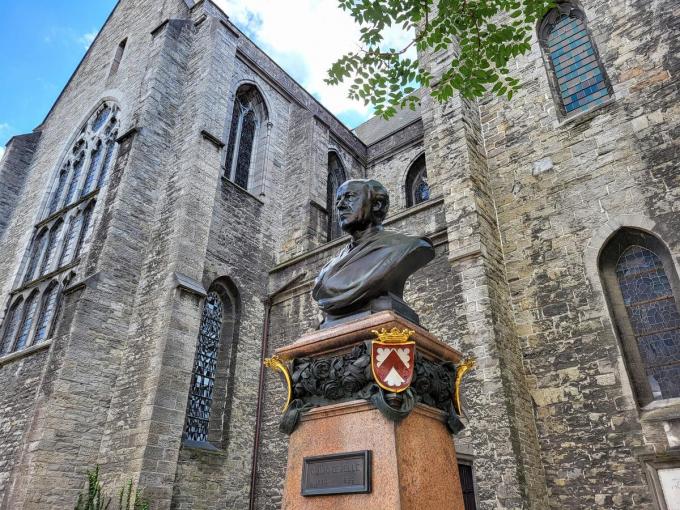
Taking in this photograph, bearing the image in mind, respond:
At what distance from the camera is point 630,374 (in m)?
7.49

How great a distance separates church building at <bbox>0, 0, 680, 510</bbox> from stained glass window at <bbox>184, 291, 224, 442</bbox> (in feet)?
0.14

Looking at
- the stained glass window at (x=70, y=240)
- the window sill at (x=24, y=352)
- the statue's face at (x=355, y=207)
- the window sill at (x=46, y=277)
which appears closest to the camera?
the statue's face at (x=355, y=207)

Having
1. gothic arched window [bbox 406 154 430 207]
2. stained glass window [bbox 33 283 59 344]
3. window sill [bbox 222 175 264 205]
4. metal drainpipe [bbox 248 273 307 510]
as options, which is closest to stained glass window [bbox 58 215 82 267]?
stained glass window [bbox 33 283 59 344]

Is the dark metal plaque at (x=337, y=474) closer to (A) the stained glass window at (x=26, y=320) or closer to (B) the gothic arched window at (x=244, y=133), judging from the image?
(B) the gothic arched window at (x=244, y=133)

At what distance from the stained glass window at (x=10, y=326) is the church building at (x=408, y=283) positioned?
0.07 meters

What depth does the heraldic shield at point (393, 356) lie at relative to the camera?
9.75ft

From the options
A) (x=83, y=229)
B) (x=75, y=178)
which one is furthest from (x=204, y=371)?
(x=75, y=178)

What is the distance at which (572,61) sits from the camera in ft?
34.5

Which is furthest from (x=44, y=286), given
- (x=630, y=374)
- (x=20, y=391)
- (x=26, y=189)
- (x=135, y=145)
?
(x=630, y=374)

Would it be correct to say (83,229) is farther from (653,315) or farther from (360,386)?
(653,315)

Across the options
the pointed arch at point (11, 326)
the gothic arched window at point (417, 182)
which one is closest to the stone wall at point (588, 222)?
the gothic arched window at point (417, 182)

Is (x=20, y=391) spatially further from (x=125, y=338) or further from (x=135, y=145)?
(x=135, y=145)

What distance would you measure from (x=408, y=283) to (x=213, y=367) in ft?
15.5

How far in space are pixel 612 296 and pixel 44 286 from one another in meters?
12.8
